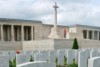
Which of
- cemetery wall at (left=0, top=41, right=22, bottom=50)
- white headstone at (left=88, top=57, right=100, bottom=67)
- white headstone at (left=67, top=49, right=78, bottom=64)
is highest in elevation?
white headstone at (left=88, top=57, right=100, bottom=67)

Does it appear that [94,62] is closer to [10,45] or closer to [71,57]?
[71,57]

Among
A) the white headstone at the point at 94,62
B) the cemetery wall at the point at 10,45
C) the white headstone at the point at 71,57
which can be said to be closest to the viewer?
the white headstone at the point at 94,62

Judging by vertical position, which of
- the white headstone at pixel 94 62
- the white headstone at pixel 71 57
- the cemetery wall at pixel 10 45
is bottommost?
the cemetery wall at pixel 10 45

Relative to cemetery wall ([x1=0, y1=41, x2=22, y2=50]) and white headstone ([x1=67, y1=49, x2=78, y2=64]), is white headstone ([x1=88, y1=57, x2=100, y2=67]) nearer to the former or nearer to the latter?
white headstone ([x1=67, y1=49, x2=78, y2=64])

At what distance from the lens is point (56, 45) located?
2914cm

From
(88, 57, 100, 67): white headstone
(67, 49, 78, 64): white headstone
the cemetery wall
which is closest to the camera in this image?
(88, 57, 100, 67): white headstone

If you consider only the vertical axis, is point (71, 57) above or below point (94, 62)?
below

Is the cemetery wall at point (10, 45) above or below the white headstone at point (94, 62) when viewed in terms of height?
below

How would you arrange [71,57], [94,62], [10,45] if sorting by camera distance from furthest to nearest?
[10,45] < [71,57] < [94,62]

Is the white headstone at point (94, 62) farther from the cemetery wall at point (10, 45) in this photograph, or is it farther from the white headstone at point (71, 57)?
the cemetery wall at point (10, 45)

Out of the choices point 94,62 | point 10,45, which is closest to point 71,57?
point 94,62

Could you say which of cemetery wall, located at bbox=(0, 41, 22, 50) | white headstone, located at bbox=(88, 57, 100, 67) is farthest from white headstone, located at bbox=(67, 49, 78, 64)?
cemetery wall, located at bbox=(0, 41, 22, 50)

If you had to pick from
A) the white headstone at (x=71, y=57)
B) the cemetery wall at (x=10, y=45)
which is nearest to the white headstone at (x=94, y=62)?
the white headstone at (x=71, y=57)

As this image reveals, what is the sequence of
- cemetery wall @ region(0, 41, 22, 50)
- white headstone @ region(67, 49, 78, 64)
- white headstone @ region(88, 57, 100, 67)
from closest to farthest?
white headstone @ region(88, 57, 100, 67) → white headstone @ region(67, 49, 78, 64) → cemetery wall @ region(0, 41, 22, 50)
